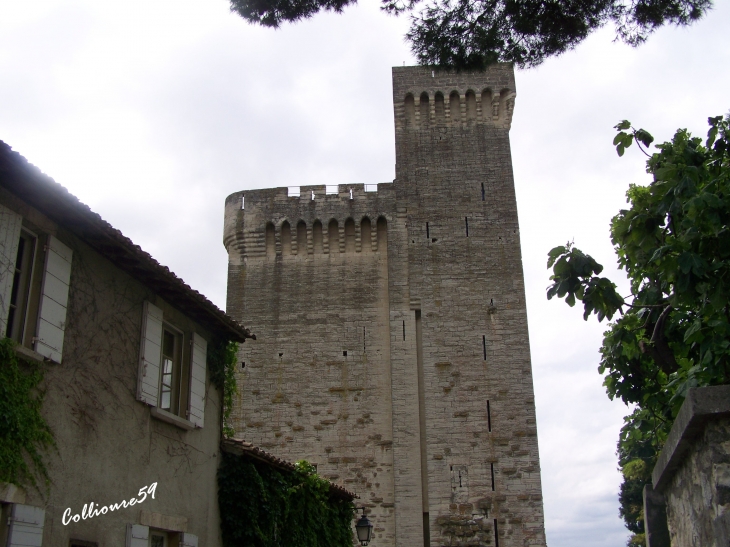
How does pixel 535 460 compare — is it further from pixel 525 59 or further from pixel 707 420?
pixel 707 420

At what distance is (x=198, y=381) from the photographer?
28.3 feet

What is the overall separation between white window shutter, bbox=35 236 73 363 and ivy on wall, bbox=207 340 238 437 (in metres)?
2.85

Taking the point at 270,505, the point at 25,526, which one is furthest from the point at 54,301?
the point at 270,505

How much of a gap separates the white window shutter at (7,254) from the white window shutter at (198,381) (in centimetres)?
286

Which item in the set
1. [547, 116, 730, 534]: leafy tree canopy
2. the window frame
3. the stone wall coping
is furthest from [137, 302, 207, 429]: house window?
the stone wall coping

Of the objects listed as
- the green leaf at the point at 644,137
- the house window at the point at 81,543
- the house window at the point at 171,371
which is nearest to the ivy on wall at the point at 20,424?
the house window at the point at 81,543

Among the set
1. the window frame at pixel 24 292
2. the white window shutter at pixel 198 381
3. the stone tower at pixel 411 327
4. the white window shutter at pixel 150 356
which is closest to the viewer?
the window frame at pixel 24 292

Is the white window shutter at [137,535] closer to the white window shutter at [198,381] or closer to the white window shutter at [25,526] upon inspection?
the white window shutter at [25,526]

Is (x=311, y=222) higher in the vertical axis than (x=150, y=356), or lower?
higher

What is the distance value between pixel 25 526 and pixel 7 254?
77.4 inches

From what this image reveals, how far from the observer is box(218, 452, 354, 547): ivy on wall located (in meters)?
8.95

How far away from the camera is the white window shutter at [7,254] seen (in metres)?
5.72

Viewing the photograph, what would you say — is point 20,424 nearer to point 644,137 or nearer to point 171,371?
point 171,371

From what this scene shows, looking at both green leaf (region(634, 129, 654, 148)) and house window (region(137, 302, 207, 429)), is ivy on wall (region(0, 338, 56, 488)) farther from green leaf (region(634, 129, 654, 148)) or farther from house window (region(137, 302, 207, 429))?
green leaf (region(634, 129, 654, 148))
